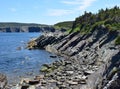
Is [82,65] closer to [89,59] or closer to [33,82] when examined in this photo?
[89,59]

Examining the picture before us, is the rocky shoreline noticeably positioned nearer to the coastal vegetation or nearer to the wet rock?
the wet rock

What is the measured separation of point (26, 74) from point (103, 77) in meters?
31.6

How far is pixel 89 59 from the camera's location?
75250 millimetres

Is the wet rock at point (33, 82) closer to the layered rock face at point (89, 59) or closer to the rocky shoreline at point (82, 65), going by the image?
the rocky shoreline at point (82, 65)

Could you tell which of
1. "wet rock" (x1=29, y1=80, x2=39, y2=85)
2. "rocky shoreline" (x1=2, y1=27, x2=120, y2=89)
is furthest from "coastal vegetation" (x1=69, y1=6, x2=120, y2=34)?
"wet rock" (x1=29, y1=80, x2=39, y2=85)

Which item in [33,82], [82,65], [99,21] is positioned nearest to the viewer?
[33,82]

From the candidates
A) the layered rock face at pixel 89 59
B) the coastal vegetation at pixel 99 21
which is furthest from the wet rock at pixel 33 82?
the coastal vegetation at pixel 99 21

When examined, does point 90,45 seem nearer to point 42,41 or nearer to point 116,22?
point 116,22

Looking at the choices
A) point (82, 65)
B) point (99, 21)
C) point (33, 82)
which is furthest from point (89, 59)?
point (99, 21)

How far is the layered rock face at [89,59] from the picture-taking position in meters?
33.0

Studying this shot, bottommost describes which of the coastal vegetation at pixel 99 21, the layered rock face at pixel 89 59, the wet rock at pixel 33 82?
the wet rock at pixel 33 82

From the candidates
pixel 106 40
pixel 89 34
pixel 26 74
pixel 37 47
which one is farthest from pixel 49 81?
pixel 37 47

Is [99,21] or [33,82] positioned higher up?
[99,21]

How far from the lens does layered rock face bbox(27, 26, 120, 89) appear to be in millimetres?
33031
